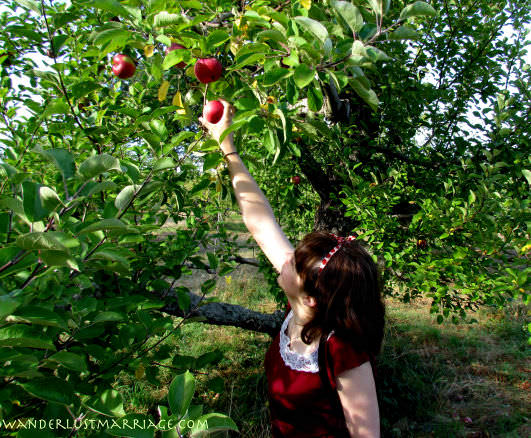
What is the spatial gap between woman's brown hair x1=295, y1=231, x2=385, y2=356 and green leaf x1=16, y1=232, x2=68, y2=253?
82 cm

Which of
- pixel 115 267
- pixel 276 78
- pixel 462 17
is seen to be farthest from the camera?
pixel 462 17

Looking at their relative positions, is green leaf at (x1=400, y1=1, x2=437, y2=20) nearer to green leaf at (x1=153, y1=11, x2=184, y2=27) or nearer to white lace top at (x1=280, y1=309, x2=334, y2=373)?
green leaf at (x1=153, y1=11, x2=184, y2=27)

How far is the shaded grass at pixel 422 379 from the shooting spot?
9.53 feet

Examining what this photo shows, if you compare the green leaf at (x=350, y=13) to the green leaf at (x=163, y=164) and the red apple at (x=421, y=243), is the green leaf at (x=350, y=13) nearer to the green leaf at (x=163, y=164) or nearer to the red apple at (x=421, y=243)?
the green leaf at (x=163, y=164)

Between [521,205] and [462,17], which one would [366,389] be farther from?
[462,17]

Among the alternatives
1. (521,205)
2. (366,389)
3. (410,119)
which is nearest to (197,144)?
(366,389)

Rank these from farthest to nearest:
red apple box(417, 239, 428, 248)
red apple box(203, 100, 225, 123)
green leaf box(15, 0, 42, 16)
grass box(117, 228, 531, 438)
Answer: grass box(117, 228, 531, 438)
red apple box(417, 239, 428, 248)
red apple box(203, 100, 225, 123)
green leaf box(15, 0, 42, 16)

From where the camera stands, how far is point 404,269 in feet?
7.20

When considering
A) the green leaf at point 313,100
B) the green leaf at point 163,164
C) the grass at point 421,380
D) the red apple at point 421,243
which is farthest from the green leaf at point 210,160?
the grass at point 421,380

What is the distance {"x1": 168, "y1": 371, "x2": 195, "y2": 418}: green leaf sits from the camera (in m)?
0.71

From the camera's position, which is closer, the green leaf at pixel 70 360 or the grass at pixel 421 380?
the green leaf at pixel 70 360

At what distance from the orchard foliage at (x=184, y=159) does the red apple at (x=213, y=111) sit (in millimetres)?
79

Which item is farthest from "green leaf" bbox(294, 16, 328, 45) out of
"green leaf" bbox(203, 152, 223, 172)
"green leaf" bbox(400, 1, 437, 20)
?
"green leaf" bbox(203, 152, 223, 172)

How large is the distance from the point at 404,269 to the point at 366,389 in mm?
1281
